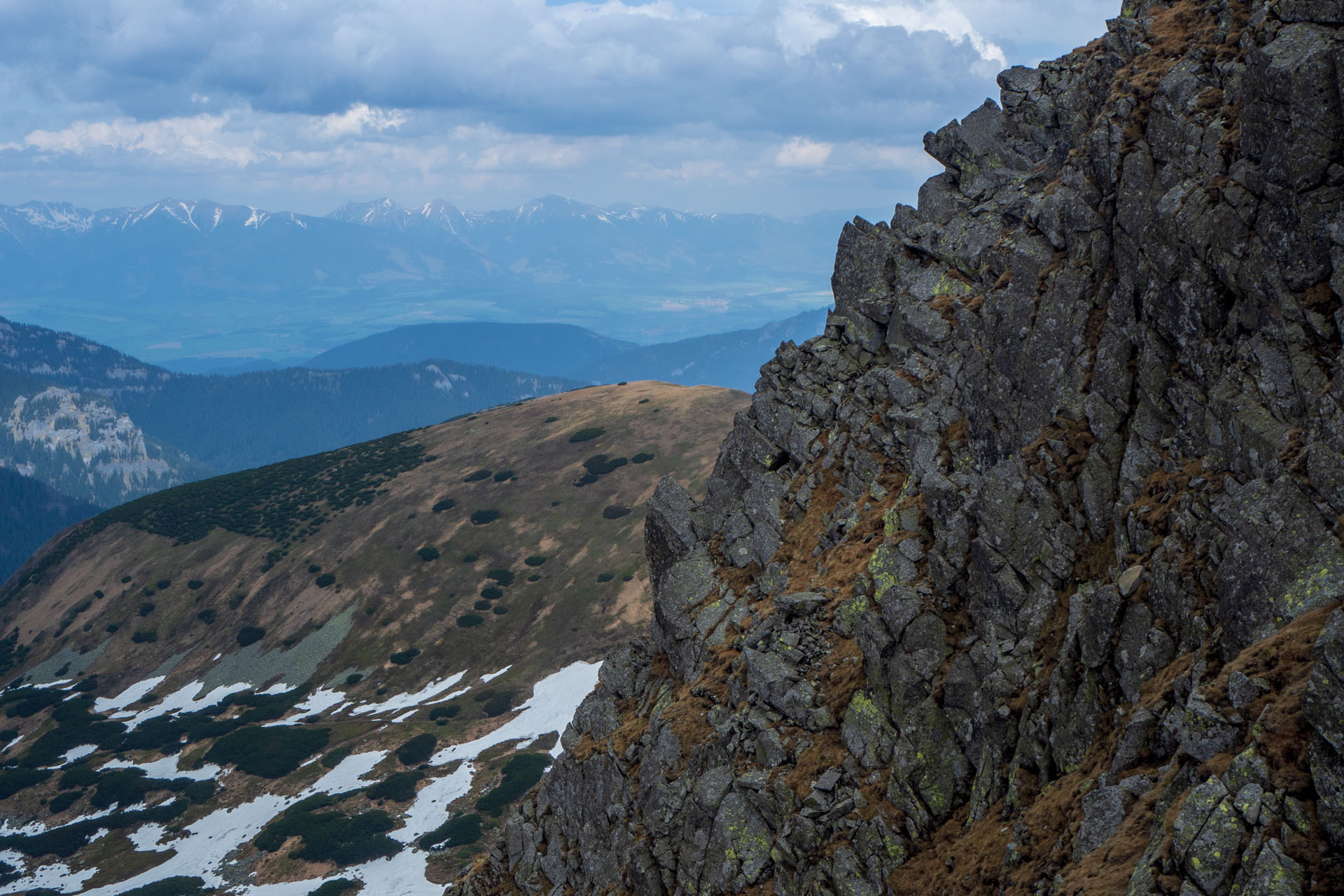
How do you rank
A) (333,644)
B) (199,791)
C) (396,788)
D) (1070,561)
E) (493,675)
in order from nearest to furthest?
(1070,561), (396,788), (199,791), (493,675), (333,644)

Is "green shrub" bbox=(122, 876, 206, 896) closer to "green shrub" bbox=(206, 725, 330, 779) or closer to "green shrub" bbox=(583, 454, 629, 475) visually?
"green shrub" bbox=(206, 725, 330, 779)

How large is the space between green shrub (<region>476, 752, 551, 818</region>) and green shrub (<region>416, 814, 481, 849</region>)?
175cm

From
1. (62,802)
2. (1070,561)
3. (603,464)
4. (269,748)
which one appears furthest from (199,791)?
(1070,561)

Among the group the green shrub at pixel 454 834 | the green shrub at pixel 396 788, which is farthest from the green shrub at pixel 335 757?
the green shrub at pixel 454 834

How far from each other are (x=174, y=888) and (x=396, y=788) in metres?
18.8

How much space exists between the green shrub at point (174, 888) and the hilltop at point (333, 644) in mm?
1024

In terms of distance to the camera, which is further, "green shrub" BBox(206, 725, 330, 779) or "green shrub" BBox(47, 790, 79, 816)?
"green shrub" BBox(47, 790, 79, 816)

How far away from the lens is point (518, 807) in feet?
110

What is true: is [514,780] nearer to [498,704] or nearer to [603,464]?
[498,704]

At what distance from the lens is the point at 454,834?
228 feet

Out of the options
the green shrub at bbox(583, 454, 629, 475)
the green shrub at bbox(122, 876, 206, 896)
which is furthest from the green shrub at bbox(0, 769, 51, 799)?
the green shrub at bbox(583, 454, 629, 475)

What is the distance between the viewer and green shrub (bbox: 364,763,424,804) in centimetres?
7925

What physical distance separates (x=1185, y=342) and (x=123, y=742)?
123 meters

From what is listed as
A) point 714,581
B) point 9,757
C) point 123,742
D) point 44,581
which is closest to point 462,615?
point 123,742
